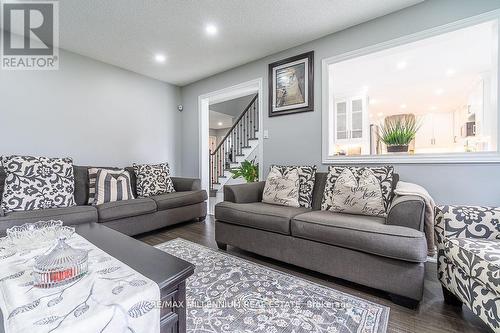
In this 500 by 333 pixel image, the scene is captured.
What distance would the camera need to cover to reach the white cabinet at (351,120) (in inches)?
183

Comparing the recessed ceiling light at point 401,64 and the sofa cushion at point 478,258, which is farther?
the recessed ceiling light at point 401,64

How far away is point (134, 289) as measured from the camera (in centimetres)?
83

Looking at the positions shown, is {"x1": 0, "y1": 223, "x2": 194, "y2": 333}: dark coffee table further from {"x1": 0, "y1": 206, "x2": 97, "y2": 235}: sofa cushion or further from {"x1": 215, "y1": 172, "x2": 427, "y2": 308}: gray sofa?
{"x1": 0, "y1": 206, "x2": 97, "y2": 235}: sofa cushion

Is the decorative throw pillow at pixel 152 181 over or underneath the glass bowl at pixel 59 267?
over

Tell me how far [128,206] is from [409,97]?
5761mm

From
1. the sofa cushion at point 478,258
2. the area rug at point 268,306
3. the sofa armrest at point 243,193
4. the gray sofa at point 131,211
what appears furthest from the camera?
the sofa armrest at point 243,193

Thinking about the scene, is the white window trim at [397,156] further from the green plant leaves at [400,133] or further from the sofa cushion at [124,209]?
the sofa cushion at [124,209]

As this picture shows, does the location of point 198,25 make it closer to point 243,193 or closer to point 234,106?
point 243,193

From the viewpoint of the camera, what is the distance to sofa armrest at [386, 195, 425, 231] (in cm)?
160

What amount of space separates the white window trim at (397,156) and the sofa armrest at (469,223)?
2.38 ft

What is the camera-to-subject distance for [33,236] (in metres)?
1.25

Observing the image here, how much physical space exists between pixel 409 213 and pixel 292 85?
7.23 ft

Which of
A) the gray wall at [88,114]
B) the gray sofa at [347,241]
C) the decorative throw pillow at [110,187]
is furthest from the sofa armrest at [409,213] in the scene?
the gray wall at [88,114]

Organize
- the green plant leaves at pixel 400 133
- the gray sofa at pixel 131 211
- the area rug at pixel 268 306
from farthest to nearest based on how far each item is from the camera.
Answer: the green plant leaves at pixel 400 133 < the gray sofa at pixel 131 211 < the area rug at pixel 268 306
